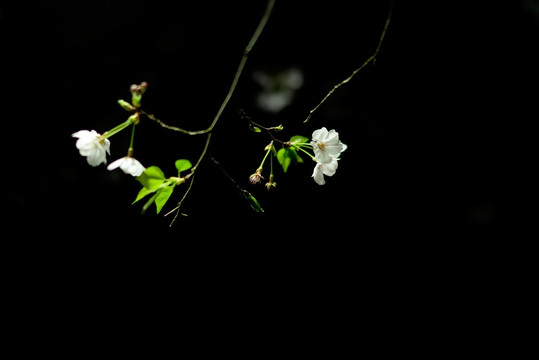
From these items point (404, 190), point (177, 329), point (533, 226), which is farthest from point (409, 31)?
point (177, 329)

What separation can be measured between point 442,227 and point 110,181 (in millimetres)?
1409

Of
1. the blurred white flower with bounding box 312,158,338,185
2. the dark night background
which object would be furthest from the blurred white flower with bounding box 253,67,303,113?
the blurred white flower with bounding box 312,158,338,185

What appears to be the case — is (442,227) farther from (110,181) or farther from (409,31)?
(110,181)

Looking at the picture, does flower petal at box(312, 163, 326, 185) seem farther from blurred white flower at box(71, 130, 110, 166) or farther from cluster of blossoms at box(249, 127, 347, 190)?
blurred white flower at box(71, 130, 110, 166)

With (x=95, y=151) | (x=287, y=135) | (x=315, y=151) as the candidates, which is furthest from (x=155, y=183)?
(x=287, y=135)

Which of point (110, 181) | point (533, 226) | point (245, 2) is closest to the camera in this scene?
point (245, 2)

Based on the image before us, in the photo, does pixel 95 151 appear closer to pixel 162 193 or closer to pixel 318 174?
pixel 162 193

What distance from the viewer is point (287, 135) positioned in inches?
61.1

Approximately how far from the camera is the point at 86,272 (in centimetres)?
167

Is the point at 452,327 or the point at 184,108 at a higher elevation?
the point at 184,108

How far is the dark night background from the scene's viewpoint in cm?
156

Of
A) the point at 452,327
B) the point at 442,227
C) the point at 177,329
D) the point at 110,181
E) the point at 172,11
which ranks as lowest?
the point at 177,329

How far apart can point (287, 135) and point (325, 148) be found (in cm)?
70

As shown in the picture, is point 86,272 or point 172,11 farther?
point 86,272
